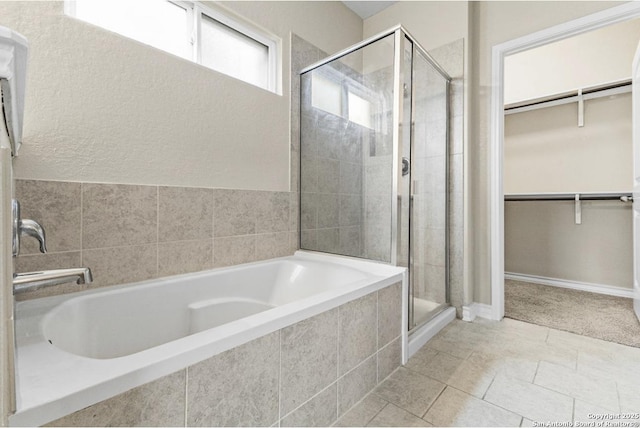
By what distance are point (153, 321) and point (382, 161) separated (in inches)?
60.2

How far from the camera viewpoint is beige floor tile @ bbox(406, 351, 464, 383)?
154 cm

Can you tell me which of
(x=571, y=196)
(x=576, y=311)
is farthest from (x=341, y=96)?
(x=576, y=311)

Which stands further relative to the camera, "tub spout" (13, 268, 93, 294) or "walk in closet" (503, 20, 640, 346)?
"walk in closet" (503, 20, 640, 346)

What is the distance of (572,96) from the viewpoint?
2.95 metres

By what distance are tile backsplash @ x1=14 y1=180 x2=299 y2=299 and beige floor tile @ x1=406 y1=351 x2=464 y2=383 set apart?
3.68ft

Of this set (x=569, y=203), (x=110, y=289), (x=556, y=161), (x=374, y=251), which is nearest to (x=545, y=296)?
(x=569, y=203)

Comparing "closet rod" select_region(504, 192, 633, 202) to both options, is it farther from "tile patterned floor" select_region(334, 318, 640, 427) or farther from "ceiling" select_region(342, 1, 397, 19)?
"ceiling" select_region(342, 1, 397, 19)

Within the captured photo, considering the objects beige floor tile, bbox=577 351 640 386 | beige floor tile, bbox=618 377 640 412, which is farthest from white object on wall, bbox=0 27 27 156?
beige floor tile, bbox=577 351 640 386

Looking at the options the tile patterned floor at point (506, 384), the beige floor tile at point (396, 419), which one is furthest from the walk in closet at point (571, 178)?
the beige floor tile at point (396, 419)

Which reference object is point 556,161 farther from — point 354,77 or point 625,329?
point 354,77

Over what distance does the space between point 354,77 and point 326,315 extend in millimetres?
1679

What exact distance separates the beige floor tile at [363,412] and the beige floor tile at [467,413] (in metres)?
0.20

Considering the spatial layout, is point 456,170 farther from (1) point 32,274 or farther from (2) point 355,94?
(1) point 32,274

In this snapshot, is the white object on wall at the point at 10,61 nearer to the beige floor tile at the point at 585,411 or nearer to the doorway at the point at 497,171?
the beige floor tile at the point at 585,411
